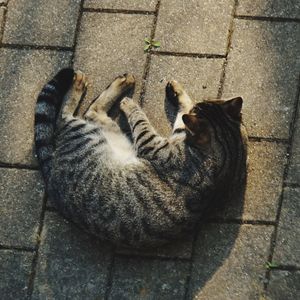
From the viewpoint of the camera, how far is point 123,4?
16.1 feet

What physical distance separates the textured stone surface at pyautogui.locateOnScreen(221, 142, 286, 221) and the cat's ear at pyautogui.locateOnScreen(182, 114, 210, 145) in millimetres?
356

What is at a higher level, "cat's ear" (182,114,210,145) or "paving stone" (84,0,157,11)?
"paving stone" (84,0,157,11)

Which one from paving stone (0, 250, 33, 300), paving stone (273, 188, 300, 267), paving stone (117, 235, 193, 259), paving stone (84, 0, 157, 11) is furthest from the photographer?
paving stone (84, 0, 157, 11)

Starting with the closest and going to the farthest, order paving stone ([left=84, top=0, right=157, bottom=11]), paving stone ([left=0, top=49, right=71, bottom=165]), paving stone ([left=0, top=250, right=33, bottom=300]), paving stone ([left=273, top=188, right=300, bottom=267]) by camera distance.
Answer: paving stone ([left=273, top=188, right=300, bottom=267]), paving stone ([left=0, top=250, right=33, bottom=300]), paving stone ([left=0, top=49, right=71, bottom=165]), paving stone ([left=84, top=0, right=157, bottom=11])

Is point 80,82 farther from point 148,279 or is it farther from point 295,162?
point 295,162

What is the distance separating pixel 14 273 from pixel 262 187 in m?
1.51

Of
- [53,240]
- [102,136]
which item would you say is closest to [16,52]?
[102,136]

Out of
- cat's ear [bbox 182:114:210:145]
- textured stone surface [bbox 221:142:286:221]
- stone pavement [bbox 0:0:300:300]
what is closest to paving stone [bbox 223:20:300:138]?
stone pavement [bbox 0:0:300:300]

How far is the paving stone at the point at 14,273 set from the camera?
177 inches

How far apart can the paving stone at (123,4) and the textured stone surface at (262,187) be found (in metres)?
1.16

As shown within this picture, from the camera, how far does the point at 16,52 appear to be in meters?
4.92

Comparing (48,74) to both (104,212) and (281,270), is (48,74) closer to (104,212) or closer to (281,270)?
(104,212)

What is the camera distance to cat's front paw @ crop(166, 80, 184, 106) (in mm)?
4578

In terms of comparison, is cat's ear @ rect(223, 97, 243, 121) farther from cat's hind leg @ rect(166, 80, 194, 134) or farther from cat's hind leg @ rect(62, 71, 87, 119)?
cat's hind leg @ rect(62, 71, 87, 119)
